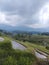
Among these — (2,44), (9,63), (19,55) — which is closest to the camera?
(9,63)

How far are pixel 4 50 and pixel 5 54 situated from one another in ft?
1.55

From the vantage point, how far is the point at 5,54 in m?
15.1

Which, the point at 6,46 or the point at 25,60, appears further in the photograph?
the point at 6,46

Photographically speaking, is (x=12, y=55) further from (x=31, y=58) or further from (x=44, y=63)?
(x=44, y=63)

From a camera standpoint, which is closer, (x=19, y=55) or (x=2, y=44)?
(x=19, y=55)

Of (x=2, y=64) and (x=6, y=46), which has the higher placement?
(x=6, y=46)

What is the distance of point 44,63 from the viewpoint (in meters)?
15.1

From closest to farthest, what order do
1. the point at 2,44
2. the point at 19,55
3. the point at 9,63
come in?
1. the point at 9,63
2. the point at 19,55
3. the point at 2,44

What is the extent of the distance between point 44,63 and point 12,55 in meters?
2.36

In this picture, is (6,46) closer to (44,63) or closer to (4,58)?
(4,58)

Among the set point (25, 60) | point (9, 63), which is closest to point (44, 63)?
point (25, 60)

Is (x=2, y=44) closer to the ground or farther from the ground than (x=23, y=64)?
farther from the ground

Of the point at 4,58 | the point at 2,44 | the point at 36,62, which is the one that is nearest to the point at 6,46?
the point at 2,44

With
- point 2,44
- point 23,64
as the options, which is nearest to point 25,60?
point 23,64
